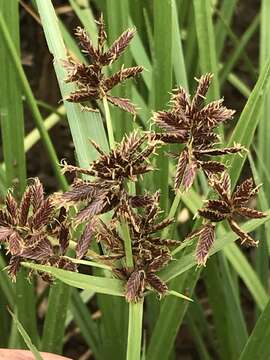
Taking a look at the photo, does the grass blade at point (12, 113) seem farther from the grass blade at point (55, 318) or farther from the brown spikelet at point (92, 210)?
the brown spikelet at point (92, 210)

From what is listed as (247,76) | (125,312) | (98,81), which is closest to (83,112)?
(98,81)

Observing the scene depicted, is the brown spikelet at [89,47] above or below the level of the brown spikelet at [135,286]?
above

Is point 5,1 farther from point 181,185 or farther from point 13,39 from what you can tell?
point 181,185

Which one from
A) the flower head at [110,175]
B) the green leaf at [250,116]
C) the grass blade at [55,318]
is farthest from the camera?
the grass blade at [55,318]

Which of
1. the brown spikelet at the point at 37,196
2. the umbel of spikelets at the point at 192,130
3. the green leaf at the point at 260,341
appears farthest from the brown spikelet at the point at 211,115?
the green leaf at the point at 260,341

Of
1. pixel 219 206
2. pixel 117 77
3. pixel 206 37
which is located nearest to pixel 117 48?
pixel 117 77

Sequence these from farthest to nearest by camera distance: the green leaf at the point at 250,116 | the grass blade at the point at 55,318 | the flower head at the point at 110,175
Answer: the grass blade at the point at 55,318, the green leaf at the point at 250,116, the flower head at the point at 110,175

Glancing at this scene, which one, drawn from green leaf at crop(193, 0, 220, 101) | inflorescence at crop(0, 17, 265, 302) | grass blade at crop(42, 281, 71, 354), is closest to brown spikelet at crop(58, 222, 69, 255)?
inflorescence at crop(0, 17, 265, 302)

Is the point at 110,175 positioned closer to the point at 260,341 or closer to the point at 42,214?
the point at 42,214
